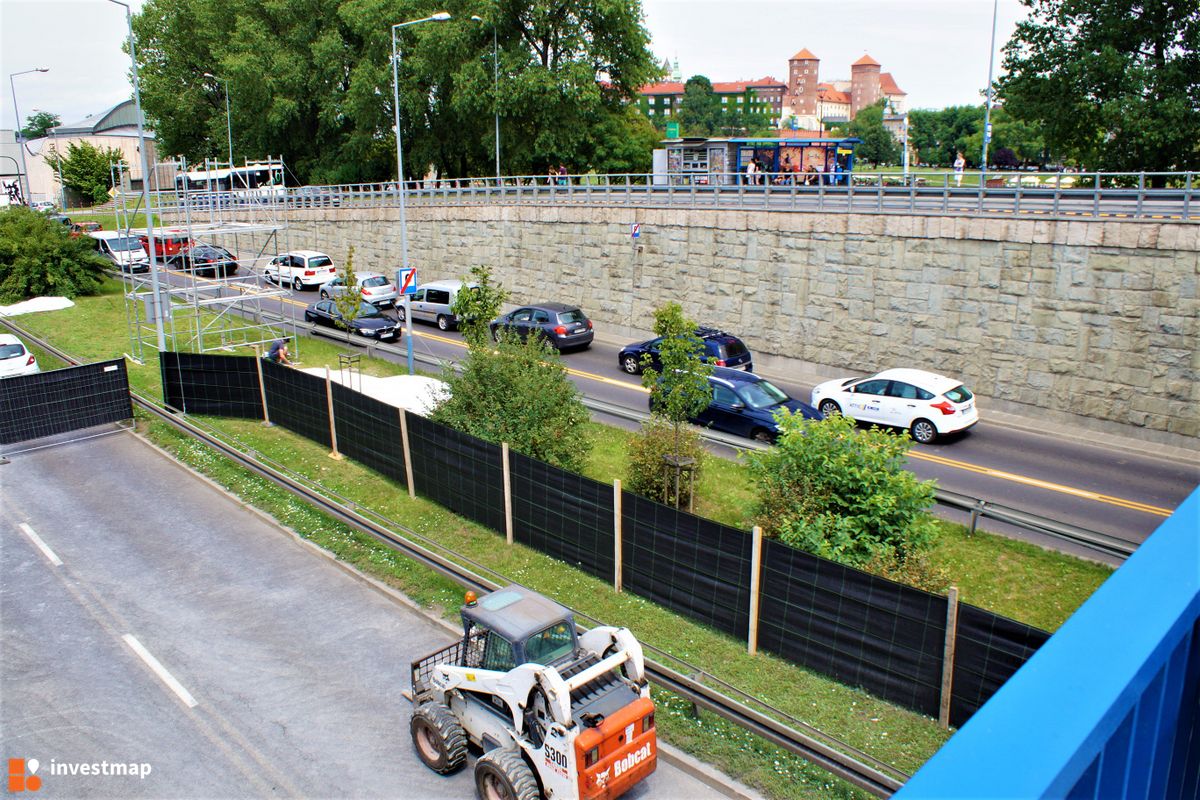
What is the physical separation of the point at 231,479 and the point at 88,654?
6.79m

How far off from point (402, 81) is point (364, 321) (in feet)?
77.3

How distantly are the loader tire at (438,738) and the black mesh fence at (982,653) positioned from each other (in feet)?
18.2

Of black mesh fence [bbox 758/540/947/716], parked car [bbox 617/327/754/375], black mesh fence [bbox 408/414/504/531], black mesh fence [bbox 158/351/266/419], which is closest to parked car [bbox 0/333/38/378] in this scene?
black mesh fence [bbox 158/351/266/419]

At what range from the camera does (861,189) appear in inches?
1057

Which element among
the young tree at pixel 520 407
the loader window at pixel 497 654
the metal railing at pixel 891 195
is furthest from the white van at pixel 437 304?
the loader window at pixel 497 654

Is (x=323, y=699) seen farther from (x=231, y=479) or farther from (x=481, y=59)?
(x=481, y=59)

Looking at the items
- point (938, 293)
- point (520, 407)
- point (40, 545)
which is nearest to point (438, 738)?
point (520, 407)

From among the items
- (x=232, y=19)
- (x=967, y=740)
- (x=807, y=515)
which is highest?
(x=232, y=19)

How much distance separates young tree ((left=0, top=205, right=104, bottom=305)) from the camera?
136 feet

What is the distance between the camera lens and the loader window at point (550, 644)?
30.7ft

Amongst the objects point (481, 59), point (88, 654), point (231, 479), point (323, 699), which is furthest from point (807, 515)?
point (481, 59)

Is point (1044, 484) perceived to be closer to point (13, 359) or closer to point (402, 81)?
point (13, 359)

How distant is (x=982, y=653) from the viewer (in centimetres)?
991

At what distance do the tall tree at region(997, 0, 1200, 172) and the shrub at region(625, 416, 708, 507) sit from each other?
80.4 feet
